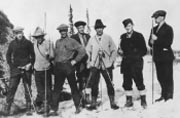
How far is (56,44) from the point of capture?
10.4 metres

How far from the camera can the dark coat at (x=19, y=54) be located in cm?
1048

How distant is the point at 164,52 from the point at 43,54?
3.29m

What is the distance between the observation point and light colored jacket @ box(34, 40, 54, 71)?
10375 mm

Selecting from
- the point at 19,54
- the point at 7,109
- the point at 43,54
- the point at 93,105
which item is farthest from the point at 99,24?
the point at 7,109

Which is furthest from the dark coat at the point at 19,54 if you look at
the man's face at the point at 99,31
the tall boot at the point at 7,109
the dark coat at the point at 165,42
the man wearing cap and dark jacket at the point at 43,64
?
the dark coat at the point at 165,42

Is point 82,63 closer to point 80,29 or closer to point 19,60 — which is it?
point 80,29

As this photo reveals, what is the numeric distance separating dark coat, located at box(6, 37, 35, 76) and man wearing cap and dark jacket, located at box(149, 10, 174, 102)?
11.1 ft

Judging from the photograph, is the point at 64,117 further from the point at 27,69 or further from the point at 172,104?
the point at 172,104

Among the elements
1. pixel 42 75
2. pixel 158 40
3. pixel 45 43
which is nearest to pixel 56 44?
pixel 45 43

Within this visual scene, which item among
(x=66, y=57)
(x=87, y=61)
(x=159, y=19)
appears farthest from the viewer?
(x=87, y=61)

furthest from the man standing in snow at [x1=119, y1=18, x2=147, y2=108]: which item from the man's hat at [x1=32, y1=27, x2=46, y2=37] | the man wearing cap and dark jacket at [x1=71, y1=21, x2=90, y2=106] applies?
the man's hat at [x1=32, y1=27, x2=46, y2=37]

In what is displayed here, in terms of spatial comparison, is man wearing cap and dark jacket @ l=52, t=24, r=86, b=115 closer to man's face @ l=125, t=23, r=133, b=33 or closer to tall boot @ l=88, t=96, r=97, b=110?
tall boot @ l=88, t=96, r=97, b=110

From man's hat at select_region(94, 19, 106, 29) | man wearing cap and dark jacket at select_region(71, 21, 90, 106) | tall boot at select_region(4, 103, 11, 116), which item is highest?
man's hat at select_region(94, 19, 106, 29)

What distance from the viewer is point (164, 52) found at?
9.87m
